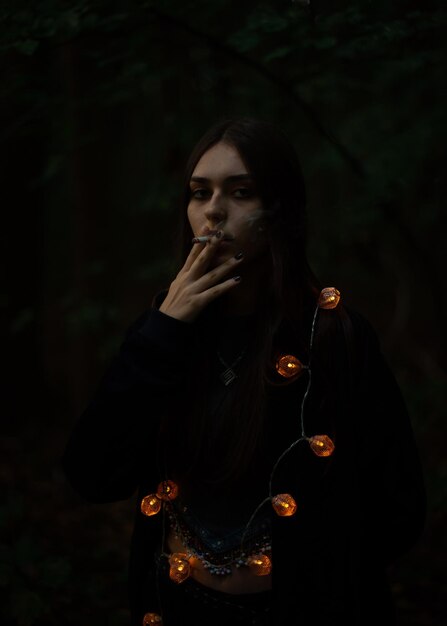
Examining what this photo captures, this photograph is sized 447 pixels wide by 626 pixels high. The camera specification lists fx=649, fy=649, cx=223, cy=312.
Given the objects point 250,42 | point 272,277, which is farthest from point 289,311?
point 250,42

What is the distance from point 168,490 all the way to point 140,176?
365 cm

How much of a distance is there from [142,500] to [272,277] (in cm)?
73

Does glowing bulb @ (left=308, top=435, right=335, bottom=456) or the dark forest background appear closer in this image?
glowing bulb @ (left=308, top=435, right=335, bottom=456)

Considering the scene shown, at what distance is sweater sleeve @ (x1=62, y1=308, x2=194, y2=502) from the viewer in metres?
1.62

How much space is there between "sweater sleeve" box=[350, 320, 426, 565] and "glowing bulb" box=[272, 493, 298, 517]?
7.9 inches

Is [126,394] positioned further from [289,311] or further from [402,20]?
[402,20]

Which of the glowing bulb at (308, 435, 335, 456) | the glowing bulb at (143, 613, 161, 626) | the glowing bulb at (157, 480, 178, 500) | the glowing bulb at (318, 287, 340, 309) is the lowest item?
the glowing bulb at (143, 613, 161, 626)

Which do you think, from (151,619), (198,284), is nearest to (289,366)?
(198,284)

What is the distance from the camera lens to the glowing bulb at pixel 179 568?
67.8 inches

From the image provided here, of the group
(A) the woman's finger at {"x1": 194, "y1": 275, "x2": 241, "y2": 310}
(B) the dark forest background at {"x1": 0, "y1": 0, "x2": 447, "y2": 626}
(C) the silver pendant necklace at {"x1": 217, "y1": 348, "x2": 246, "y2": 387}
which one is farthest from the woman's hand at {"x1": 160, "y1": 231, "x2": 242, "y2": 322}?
(B) the dark forest background at {"x1": 0, "y1": 0, "x2": 447, "y2": 626}

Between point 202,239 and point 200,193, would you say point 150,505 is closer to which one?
point 202,239

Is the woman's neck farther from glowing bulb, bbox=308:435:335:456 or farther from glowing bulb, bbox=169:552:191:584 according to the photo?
glowing bulb, bbox=169:552:191:584

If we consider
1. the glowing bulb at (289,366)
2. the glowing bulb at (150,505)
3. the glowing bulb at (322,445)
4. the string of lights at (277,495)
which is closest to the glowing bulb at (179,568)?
the string of lights at (277,495)

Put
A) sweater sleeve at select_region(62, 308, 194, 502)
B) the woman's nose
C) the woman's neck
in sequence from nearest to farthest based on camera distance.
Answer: sweater sleeve at select_region(62, 308, 194, 502), the woman's nose, the woman's neck
